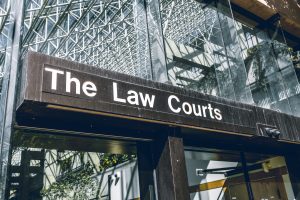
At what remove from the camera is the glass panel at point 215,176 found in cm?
652

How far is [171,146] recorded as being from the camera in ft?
15.8

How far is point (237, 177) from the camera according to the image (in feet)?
23.4

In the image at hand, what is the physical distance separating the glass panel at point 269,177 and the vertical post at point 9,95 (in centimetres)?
522

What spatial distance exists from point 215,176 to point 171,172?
3.17 metres

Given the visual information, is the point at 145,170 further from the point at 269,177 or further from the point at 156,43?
the point at 269,177

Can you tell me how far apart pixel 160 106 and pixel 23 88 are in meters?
1.94

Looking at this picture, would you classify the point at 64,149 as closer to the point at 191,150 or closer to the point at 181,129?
the point at 181,129

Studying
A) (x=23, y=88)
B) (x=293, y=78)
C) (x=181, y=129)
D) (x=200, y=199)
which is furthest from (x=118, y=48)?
(x=23, y=88)

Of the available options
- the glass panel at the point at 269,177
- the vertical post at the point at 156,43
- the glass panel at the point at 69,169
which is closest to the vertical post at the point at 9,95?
the glass panel at the point at 69,169

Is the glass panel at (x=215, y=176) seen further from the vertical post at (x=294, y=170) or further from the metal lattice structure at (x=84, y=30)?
the metal lattice structure at (x=84, y=30)

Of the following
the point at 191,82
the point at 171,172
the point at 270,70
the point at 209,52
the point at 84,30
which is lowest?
the point at 171,172

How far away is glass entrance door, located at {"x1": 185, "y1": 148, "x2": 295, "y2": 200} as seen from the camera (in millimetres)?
6770

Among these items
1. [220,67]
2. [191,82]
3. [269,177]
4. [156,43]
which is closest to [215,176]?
[269,177]

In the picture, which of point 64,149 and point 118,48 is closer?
point 64,149
